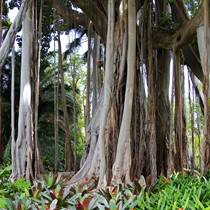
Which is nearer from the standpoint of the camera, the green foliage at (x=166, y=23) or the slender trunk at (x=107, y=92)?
the slender trunk at (x=107, y=92)

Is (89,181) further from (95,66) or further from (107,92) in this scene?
(95,66)

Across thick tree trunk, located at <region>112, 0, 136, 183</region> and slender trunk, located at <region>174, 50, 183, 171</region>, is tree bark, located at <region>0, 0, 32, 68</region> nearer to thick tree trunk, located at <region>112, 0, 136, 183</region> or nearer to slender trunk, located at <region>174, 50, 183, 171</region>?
thick tree trunk, located at <region>112, 0, 136, 183</region>

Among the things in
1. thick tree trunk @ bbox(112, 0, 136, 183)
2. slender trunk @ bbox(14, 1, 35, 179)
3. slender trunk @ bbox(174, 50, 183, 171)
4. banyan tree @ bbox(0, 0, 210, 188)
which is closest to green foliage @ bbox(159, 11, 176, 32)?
banyan tree @ bbox(0, 0, 210, 188)

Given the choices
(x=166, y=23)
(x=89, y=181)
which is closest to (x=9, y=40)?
(x=89, y=181)

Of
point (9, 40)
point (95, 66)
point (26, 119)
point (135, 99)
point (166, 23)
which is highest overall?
point (166, 23)

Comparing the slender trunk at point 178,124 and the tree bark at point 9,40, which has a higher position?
the tree bark at point 9,40

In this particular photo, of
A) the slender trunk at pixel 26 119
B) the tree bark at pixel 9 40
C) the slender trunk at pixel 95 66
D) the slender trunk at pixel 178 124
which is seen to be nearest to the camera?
the tree bark at pixel 9 40

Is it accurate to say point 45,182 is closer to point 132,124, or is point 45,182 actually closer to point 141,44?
point 132,124

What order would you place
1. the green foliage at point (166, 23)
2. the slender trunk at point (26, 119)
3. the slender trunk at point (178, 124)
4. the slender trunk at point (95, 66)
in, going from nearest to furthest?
the slender trunk at point (26, 119) < the slender trunk at point (178, 124) < the green foliage at point (166, 23) < the slender trunk at point (95, 66)

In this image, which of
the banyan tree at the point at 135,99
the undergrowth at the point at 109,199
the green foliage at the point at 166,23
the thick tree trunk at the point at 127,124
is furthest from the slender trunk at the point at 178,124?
the undergrowth at the point at 109,199

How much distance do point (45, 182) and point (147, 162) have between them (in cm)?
144

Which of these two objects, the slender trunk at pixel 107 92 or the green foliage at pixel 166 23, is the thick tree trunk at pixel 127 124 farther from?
the green foliage at pixel 166 23

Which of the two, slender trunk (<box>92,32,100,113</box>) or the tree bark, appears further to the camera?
slender trunk (<box>92,32,100,113</box>)

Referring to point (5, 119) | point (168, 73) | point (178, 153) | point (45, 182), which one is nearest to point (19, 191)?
point (45, 182)
